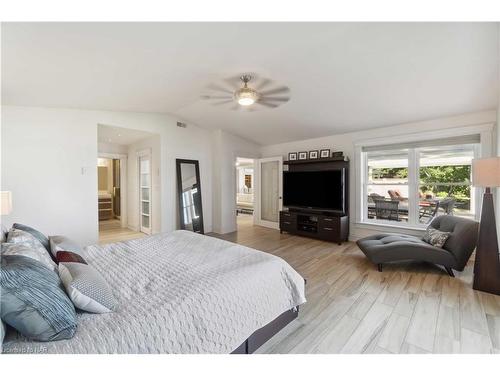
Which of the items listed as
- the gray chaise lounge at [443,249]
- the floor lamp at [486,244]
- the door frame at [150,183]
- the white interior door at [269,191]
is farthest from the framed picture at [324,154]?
the door frame at [150,183]

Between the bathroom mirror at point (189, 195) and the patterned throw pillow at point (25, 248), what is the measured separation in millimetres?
3185

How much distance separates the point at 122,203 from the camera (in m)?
6.00

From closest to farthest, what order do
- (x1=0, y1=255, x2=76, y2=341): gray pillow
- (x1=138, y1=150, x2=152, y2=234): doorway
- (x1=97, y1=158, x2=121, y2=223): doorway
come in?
(x1=0, y1=255, x2=76, y2=341): gray pillow
(x1=138, y1=150, x2=152, y2=234): doorway
(x1=97, y1=158, x2=121, y2=223): doorway

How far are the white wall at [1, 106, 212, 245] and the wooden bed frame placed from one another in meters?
3.48

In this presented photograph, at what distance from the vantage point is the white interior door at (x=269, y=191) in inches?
230

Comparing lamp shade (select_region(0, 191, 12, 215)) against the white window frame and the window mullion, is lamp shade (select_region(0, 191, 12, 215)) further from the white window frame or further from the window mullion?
the window mullion

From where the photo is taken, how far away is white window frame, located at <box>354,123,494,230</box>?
10.8 ft

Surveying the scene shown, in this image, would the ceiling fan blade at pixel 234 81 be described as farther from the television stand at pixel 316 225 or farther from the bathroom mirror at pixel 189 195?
A: the television stand at pixel 316 225

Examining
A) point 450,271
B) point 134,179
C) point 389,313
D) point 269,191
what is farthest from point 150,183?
point 450,271

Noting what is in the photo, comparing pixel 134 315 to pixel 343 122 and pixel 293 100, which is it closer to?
pixel 293 100

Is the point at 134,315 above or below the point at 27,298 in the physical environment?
below

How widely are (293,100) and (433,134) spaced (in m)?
2.35

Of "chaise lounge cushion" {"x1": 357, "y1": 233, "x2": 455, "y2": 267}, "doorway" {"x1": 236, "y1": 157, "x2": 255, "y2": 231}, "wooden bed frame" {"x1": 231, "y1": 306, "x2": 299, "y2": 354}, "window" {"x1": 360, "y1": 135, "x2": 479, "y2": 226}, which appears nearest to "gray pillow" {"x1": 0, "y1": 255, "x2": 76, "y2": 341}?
"wooden bed frame" {"x1": 231, "y1": 306, "x2": 299, "y2": 354}
